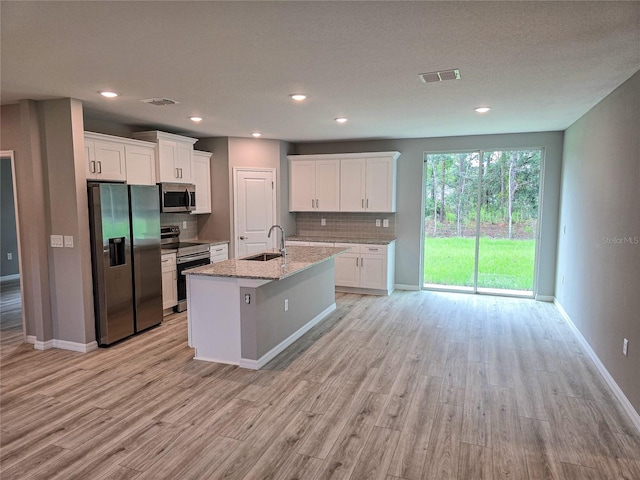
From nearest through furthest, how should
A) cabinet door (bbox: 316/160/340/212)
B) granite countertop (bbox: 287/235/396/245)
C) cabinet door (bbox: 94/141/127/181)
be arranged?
1. cabinet door (bbox: 94/141/127/181)
2. granite countertop (bbox: 287/235/396/245)
3. cabinet door (bbox: 316/160/340/212)

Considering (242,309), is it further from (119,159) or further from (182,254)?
(119,159)

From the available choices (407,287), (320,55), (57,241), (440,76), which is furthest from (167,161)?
(407,287)

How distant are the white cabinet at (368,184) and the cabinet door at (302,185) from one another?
52 centimetres

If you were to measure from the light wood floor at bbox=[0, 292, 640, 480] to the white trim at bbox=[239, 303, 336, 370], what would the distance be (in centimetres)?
8

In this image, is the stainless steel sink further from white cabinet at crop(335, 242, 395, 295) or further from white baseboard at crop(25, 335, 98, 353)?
white cabinet at crop(335, 242, 395, 295)

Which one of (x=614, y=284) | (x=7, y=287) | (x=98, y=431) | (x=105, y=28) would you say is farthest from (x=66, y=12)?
(x=7, y=287)

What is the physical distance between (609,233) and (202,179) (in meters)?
5.25

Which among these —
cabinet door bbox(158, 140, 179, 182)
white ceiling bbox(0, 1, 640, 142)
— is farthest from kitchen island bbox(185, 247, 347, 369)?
cabinet door bbox(158, 140, 179, 182)

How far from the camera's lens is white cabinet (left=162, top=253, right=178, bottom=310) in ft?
16.9

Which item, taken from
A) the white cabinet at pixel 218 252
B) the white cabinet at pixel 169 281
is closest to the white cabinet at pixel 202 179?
the white cabinet at pixel 218 252

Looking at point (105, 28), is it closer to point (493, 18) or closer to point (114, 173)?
point (493, 18)

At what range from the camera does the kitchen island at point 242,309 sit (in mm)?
3666

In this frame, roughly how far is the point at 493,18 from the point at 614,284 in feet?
8.35

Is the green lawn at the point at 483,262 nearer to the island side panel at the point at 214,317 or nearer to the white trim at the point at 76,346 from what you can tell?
the island side panel at the point at 214,317
